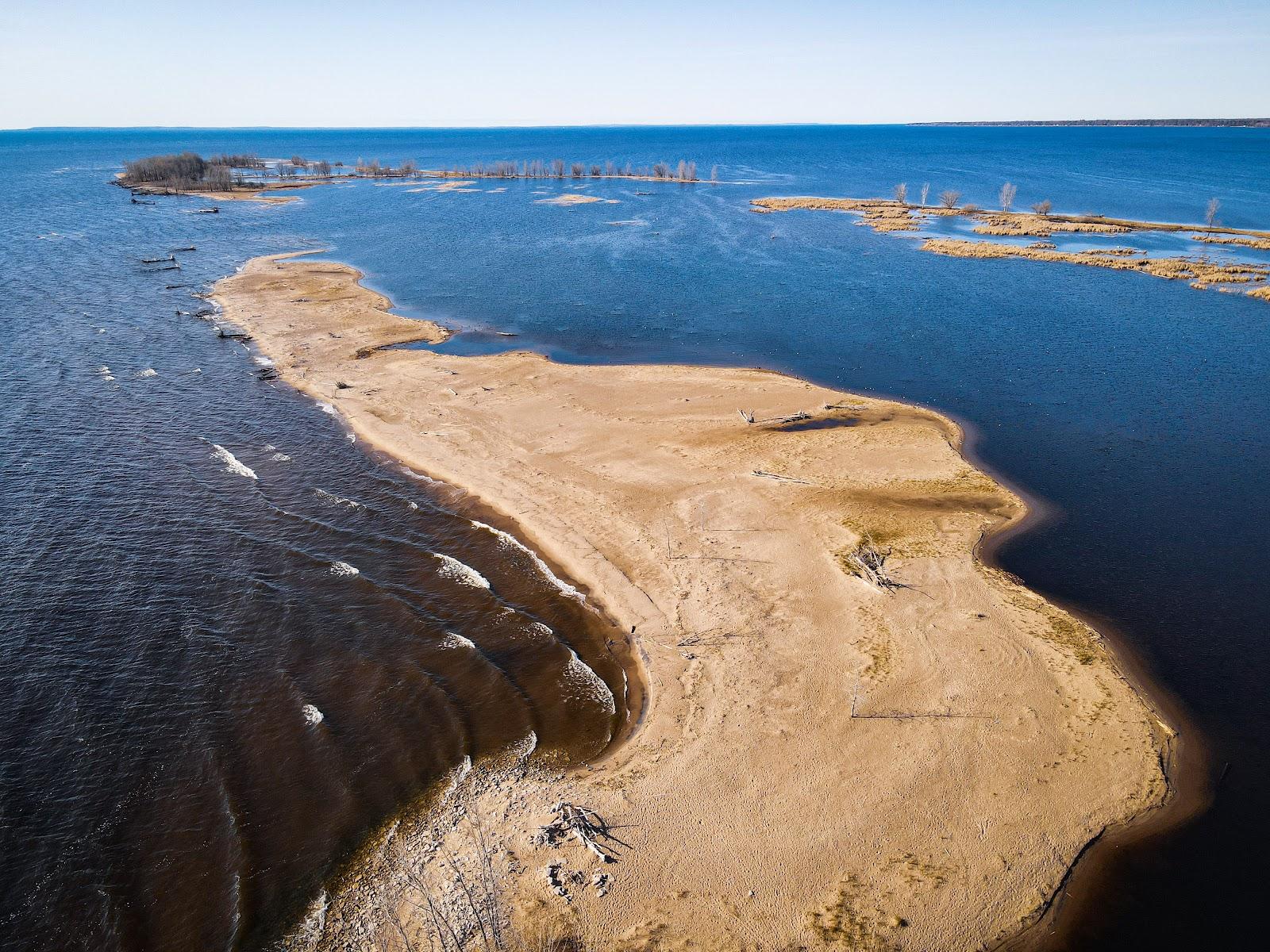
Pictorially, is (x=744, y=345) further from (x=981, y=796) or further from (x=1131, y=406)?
(x=981, y=796)

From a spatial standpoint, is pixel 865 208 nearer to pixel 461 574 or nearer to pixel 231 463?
pixel 231 463

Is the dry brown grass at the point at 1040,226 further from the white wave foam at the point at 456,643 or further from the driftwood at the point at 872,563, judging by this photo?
the white wave foam at the point at 456,643

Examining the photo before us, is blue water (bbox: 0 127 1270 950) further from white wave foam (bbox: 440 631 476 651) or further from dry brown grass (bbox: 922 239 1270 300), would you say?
dry brown grass (bbox: 922 239 1270 300)

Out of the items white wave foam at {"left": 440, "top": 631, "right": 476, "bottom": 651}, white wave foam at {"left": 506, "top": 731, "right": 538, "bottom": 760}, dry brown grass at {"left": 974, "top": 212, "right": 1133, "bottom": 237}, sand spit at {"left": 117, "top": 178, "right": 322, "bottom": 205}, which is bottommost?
white wave foam at {"left": 506, "top": 731, "right": 538, "bottom": 760}

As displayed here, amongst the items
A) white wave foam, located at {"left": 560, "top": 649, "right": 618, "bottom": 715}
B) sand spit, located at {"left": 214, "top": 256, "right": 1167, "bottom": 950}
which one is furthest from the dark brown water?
sand spit, located at {"left": 214, "top": 256, "right": 1167, "bottom": 950}

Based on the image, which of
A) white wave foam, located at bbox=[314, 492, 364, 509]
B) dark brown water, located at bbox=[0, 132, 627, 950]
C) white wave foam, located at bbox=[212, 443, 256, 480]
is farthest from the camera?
white wave foam, located at bbox=[212, 443, 256, 480]

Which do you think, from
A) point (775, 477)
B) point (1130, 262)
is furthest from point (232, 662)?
point (1130, 262)
